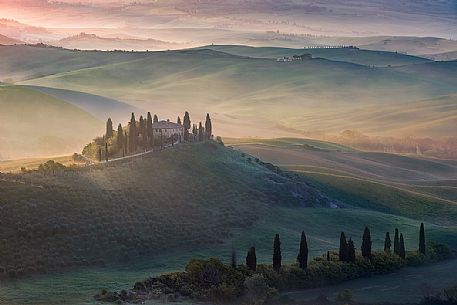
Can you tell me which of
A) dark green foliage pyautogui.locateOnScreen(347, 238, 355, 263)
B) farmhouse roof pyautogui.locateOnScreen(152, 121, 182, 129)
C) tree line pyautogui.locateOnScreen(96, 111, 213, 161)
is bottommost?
dark green foliage pyautogui.locateOnScreen(347, 238, 355, 263)

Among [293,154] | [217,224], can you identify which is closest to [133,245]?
[217,224]

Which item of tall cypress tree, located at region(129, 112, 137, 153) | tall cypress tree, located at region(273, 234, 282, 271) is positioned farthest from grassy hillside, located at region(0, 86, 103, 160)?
tall cypress tree, located at region(273, 234, 282, 271)

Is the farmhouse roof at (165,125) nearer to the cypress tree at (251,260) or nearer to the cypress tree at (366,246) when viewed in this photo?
the cypress tree at (366,246)

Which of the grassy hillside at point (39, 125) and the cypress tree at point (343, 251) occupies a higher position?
the grassy hillside at point (39, 125)

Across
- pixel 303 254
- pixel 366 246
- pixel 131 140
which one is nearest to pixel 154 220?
pixel 303 254

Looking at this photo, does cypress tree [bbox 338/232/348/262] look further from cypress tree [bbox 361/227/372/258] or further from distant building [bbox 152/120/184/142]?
distant building [bbox 152/120/184/142]

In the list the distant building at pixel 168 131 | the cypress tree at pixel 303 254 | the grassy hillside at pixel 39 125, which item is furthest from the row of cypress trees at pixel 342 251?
the grassy hillside at pixel 39 125
